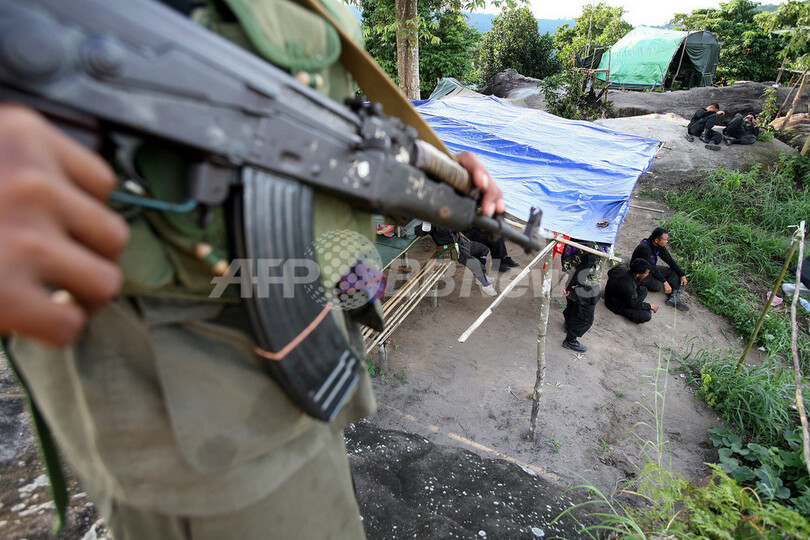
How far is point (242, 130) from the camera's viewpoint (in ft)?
2.83

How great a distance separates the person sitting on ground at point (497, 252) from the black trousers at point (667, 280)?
1900 millimetres

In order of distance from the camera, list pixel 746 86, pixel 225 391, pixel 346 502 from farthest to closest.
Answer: pixel 746 86
pixel 346 502
pixel 225 391

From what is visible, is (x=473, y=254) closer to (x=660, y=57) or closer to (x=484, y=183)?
(x=484, y=183)

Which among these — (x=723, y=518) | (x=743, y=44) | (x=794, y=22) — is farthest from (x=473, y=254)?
(x=743, y=44)

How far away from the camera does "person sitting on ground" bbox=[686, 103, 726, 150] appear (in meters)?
11.1

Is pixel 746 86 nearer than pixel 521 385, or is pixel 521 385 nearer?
pixel 521 385

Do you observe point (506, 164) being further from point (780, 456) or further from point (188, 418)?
point (188, 418)

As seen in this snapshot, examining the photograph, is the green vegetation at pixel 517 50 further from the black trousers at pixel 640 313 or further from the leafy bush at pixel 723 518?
the leafy bush at pixel 723 518

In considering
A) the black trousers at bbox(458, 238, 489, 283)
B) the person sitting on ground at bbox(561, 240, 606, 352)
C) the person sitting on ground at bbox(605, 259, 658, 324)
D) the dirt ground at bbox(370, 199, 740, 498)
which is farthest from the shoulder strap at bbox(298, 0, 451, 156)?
the person sitting on ground at bbox(605, 259, 658, 324)

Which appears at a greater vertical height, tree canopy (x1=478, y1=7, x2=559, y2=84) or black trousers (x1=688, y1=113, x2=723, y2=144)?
tree canopy (x1=478, y1=7, x2=559, y2=84)

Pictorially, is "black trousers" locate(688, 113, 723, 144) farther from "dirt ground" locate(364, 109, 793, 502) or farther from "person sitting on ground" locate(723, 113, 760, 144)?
"dirt ground" locate(364, 109, 793, 502)

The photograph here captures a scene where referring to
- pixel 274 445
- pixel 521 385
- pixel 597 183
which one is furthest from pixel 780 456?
pixel 274 445

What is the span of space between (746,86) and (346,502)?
64.2 feet

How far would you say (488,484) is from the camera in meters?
2.89
